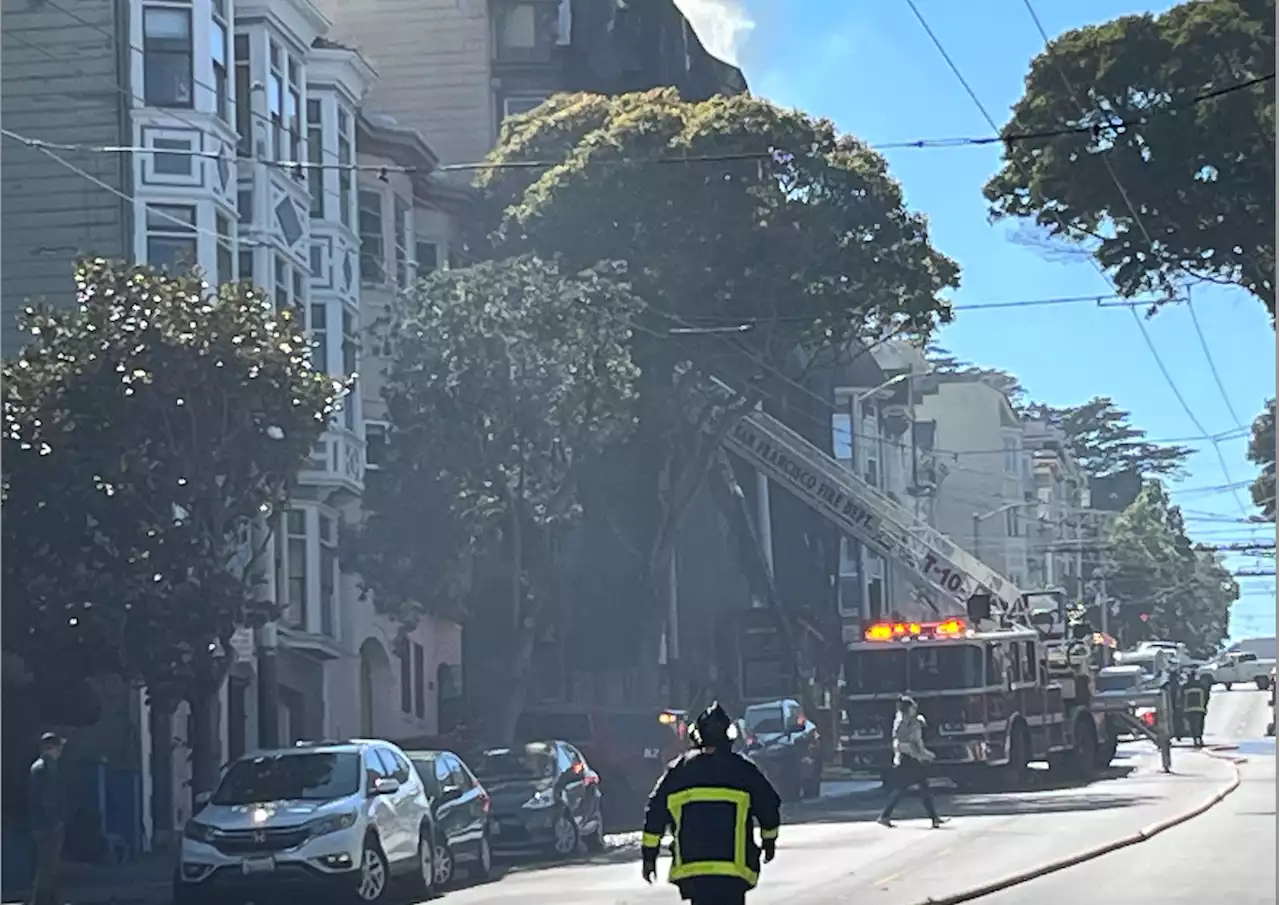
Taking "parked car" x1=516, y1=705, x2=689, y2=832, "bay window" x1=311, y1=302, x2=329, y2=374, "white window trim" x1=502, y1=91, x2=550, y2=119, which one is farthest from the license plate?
"white window trim" x1=502, y1=91, x2=550, y2=119

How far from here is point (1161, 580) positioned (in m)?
46.5

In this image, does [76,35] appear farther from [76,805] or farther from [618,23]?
[618,23]

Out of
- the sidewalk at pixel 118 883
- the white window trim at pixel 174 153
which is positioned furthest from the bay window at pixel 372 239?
the sidewalk at pixel 118 883

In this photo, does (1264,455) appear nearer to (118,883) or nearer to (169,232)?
(169,232)

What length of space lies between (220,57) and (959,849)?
16422 millimetres

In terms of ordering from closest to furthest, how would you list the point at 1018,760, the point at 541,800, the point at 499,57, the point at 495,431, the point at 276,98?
the point at 541,800, the point at 495,431, the point at 276,98, the point at 1018,760, the point at 499,57

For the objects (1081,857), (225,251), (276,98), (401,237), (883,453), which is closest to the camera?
(1081,857)

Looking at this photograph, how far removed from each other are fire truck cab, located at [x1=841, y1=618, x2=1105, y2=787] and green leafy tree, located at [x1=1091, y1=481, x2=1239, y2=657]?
7.96 metres

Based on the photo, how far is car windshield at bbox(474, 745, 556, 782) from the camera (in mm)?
26875

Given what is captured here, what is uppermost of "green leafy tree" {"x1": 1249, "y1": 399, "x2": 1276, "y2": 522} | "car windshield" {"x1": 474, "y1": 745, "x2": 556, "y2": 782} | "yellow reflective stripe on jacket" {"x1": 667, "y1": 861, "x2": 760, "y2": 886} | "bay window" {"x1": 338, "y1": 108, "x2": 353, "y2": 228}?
"bay window" {"x1": 338, "y1": 108, "x2": 353, "y2": 228}

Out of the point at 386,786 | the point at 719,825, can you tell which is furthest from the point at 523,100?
the point at 719,825

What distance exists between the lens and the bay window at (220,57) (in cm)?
3262

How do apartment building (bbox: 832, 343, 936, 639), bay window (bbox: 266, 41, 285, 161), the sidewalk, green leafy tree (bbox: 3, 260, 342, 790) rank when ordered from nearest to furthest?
the sidewalk → green leafy tree (bbox: 3, 260, 342, 790) → bay window (bbox: 266, 41, 285, 161) → apartment building (bbox: 832, 343, 936, 639)

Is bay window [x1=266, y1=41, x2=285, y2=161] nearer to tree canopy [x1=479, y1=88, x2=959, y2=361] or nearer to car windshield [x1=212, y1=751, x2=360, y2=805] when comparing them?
→ tree canopy [x1=479, y1=88, x2=959, y2=361]
